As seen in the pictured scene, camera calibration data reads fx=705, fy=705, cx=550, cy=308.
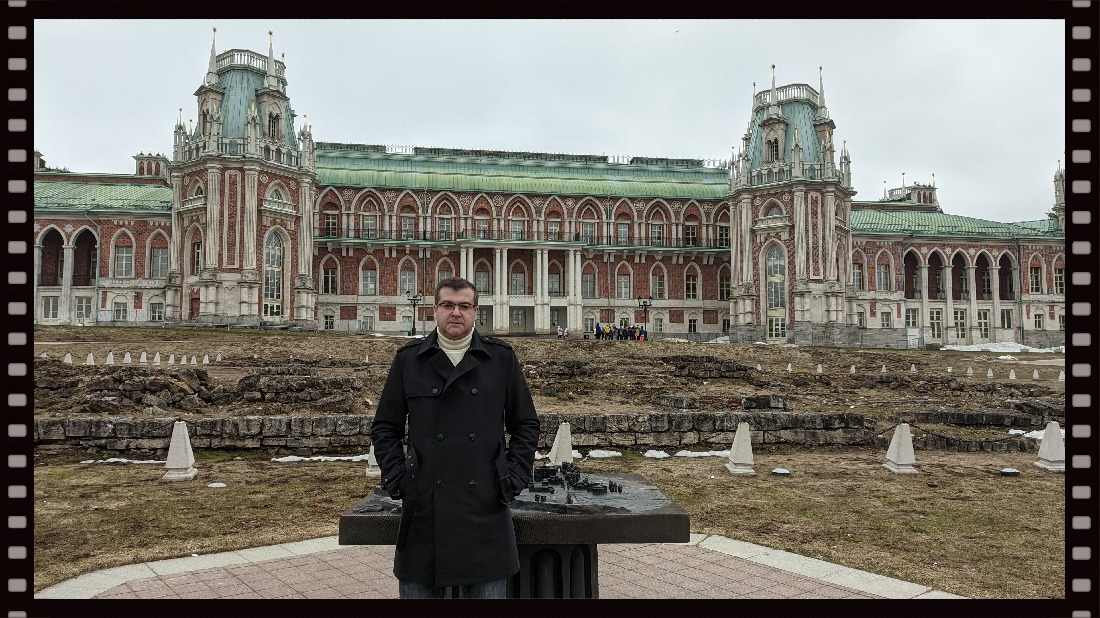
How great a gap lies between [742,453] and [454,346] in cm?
852

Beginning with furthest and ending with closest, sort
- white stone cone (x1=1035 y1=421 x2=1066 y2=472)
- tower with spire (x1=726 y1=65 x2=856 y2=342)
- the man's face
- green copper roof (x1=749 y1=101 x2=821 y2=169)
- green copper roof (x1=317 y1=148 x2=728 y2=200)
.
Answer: green copper roof (x1=317 y1=148 x2=728 y2=200)
green copper roof (x1=749 y1=101 x2=821 y2=169)
tower with spire (x1=726 y1=65 x2=856 y2=342)
white stone cone (x1=1035 y1=421 x2=1066 y2=472)
the man's face

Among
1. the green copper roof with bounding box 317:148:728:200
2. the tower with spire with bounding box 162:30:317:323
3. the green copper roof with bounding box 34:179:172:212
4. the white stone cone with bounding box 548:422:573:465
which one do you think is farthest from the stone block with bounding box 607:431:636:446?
the green copper roof with bounding box 34:179:172:212

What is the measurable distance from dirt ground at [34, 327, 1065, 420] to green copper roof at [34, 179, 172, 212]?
815 inches

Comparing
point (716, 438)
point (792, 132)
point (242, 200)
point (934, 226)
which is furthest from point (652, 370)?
point (934, 226)

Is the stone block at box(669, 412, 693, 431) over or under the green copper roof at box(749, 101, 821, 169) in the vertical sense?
under

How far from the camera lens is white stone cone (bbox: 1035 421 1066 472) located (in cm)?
1178

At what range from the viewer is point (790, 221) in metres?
50.8

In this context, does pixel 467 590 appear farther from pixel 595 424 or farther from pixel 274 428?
pixel 274 428

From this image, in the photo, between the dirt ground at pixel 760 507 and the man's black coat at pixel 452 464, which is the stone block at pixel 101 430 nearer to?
the dirt ground at pixel 760 507

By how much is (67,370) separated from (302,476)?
12.0m

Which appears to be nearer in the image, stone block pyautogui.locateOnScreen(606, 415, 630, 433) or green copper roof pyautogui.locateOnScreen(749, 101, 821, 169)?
stone block pyautogui.locateOnScreen(606, 415, 630, 433)

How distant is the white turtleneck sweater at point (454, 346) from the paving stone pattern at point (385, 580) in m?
2.70

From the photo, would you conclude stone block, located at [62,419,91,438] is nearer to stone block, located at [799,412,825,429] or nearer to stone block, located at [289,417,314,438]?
stone block, located at [289,417,314,438]
